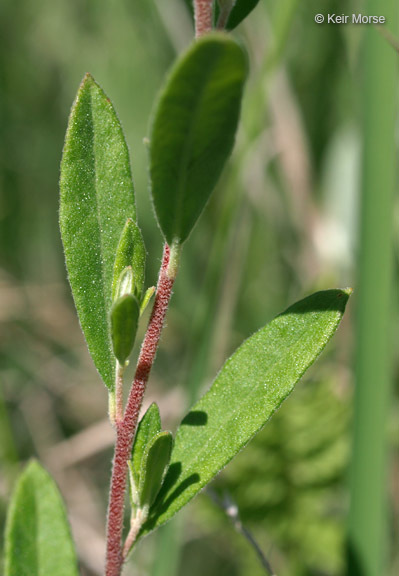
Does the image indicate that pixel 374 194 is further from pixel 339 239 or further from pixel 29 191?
A: pixel 29 191

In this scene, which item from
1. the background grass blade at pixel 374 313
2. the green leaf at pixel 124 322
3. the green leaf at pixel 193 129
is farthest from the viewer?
the background grass blade at pixel 374 313

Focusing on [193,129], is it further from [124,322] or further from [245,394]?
[245,394]

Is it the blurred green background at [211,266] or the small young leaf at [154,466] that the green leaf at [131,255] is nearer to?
the small young leaf at [154,466]

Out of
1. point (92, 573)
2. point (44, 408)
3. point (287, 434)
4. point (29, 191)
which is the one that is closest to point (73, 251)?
point (287, 434)

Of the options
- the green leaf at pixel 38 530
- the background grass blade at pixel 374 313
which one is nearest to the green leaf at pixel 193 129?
the green leaf at pixel 38 530

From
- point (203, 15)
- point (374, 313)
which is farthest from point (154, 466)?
point (374, 313)
